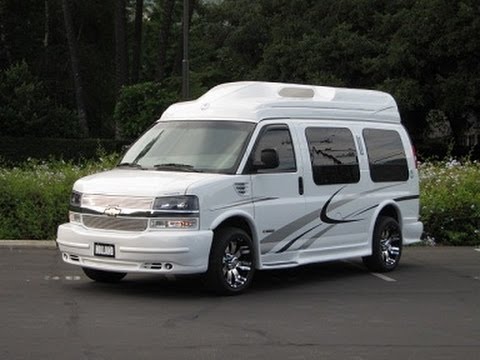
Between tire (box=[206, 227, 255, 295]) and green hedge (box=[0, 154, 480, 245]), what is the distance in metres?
5.55

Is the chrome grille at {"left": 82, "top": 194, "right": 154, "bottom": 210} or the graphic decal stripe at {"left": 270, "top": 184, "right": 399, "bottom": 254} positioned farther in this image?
the graphic decal stripe at {"left": 270, "top": 184, "right": 399, "bottom": 254}

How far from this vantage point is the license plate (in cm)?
934

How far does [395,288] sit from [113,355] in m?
4.85

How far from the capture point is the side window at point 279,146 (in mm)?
10195

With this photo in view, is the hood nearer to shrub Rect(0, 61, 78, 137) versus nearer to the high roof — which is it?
the high roof

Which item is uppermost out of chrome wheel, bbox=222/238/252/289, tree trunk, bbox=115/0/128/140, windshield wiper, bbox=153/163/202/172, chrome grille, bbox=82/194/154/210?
tree trunk, bbox=115/0/128/140

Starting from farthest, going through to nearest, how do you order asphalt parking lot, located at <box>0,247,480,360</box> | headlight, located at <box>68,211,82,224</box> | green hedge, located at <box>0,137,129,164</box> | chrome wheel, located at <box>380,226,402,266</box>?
green hedge, located at <box>0,137,129,164</box> < chrome wheel, located at <box>380,226,402,266</box> < headlight, located at <box>68,211,82,224</box> < asphalt parking lot, located at <box>0,247,480,360</box>

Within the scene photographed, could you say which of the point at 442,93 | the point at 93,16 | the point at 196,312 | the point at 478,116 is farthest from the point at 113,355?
the point at 93,16

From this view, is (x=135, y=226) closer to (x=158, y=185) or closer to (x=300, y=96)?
(x=158, y=185)

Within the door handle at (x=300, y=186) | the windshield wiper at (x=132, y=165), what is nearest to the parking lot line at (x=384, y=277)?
the door handle at (x=300, y=186)

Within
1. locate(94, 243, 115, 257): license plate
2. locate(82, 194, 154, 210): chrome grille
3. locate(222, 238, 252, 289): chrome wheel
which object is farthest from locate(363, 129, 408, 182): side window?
locate(94, 243, 115, 257): license plate

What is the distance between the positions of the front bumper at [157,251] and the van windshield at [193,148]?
1009 millimetres

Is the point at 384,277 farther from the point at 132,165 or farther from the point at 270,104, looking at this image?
the point at 132,165

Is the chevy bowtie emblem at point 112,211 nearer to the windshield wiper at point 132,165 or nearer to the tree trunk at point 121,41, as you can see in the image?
the windshield wiper at point 132,165
